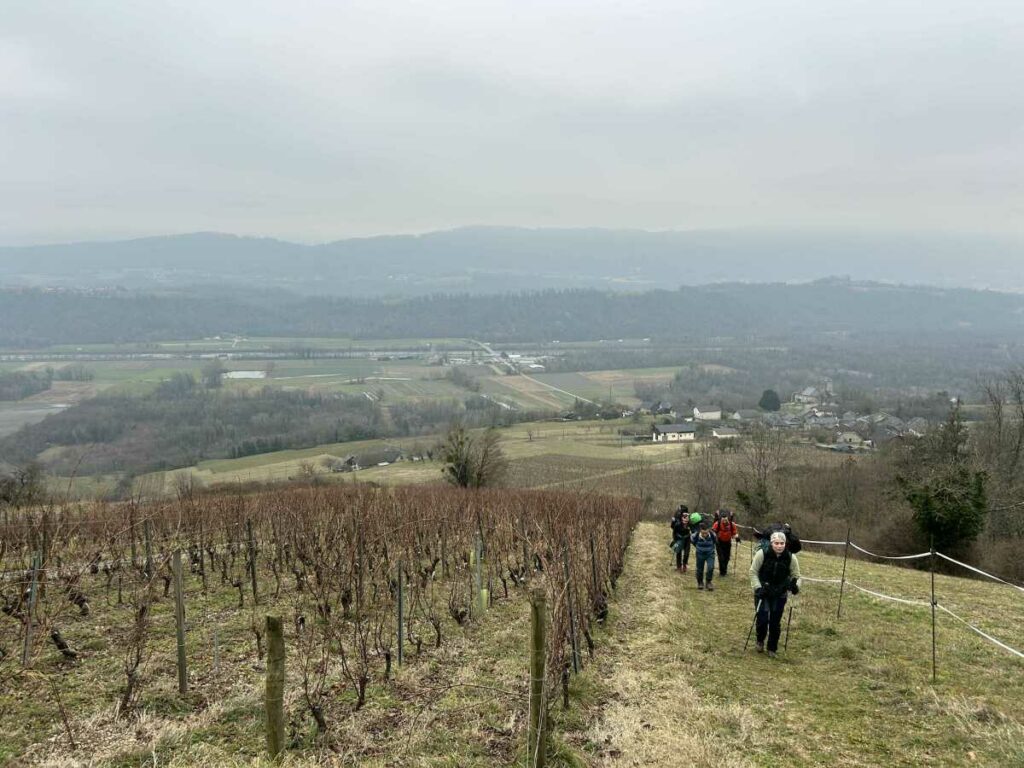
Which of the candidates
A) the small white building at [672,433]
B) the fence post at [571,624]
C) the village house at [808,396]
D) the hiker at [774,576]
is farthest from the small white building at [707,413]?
the fence post at [571,624]

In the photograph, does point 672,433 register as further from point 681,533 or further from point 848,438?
point 681,533

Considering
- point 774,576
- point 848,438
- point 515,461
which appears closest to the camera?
point 774,576

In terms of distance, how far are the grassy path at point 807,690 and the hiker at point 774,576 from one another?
2.33ft

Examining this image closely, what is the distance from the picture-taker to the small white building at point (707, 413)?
82.6 m

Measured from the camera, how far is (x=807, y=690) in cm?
678

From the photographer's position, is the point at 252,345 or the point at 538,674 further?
the point at 252,345

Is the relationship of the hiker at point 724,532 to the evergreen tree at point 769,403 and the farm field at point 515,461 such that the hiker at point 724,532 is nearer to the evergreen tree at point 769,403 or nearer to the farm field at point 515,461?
the farm field at point 515,461

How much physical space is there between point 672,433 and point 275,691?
67.4 m

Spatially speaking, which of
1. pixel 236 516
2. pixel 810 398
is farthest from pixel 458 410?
pixel 236 516

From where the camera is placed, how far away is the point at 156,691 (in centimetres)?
637

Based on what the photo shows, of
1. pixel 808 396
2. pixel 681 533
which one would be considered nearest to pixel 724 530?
pixel 681 533

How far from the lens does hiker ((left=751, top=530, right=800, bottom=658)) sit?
7.36 metres

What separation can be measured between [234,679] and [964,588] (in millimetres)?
13949

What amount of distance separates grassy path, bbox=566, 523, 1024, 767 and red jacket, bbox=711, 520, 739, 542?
1.66 meters
